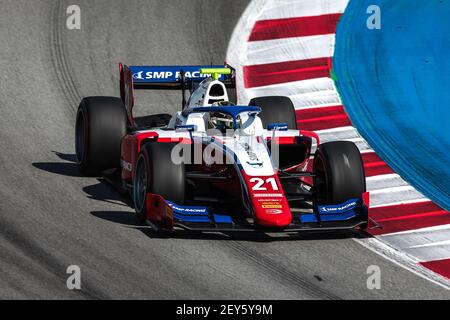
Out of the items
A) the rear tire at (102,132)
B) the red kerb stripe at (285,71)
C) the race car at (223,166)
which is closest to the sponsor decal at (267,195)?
the race car at (223,166)

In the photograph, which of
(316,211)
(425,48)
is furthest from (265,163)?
(425,48)

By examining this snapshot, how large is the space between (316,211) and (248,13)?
8.41 metres

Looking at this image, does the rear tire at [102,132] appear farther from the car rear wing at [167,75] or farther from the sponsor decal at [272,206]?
the sponsor decal at [272,206]

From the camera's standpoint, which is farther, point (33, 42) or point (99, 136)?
point (33, 42)

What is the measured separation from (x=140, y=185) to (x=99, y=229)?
78cm

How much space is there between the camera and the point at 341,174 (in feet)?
42.5

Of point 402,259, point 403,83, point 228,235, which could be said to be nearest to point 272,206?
point 228,235

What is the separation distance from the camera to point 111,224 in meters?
12.9

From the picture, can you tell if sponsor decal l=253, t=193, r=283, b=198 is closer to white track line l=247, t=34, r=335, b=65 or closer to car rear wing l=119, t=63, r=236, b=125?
car rear wing l=119, t=63, r=236, b=125

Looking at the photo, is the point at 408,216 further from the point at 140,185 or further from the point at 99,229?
the point at 99,229

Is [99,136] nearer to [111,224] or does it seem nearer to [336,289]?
[111,224]

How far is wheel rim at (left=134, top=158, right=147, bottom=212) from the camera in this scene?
42.7 ft

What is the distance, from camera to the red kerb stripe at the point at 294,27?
19406mm

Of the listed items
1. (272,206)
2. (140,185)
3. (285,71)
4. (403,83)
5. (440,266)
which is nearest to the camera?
(272,206)
